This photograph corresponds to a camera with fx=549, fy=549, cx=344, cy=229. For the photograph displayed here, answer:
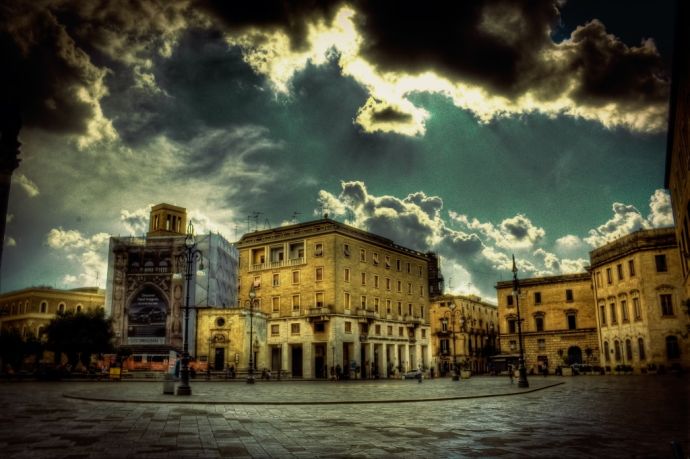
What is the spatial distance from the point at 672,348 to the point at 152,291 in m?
52.1

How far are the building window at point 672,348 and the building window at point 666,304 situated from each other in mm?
2053

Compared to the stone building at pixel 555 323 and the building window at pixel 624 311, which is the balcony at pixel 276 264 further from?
the building window at pixel 624 311

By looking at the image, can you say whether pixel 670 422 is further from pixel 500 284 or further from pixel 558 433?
pixel 500 284

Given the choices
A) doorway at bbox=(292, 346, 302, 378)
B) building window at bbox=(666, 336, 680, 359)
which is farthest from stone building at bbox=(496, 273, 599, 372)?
doorway at bbox=(292, 346, 302, 378)

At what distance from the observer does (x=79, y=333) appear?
4766cm

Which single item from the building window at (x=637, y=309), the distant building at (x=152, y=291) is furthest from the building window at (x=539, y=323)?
the distant building at (x=152, y=291)

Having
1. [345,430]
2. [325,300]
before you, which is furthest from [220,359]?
[345,430]

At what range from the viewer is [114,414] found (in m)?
14.8

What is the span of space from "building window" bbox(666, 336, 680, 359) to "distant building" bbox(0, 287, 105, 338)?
7026cm

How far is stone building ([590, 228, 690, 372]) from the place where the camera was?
149 feet

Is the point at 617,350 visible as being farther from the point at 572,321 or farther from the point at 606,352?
the point at 572,321

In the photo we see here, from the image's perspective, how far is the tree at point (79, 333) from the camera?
157ft

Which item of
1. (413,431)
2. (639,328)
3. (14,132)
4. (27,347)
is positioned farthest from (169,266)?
(413,431)

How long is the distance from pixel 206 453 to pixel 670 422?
1008cm
